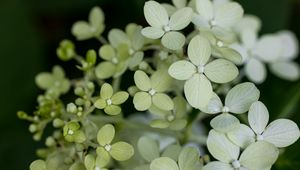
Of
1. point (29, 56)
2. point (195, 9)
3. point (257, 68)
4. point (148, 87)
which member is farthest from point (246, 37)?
point (29, 56)

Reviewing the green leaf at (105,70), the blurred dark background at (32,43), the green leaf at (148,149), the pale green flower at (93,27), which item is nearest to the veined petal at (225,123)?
the green leaf at (148,149)

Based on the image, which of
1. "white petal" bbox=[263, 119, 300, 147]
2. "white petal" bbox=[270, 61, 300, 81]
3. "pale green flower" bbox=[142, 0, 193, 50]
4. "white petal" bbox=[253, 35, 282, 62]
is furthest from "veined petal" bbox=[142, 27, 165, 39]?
"white petal" bbox=[270, 61, 300, 81]

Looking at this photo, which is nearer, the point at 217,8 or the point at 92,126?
the point at 92,126

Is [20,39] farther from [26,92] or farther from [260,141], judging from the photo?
[260,141]

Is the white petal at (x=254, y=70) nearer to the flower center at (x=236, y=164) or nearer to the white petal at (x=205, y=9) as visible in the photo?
the white petal at (x=205, y=9)

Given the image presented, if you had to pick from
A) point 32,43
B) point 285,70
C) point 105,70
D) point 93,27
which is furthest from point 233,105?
point 32,43

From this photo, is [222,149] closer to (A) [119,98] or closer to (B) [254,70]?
(A) [119,98]
